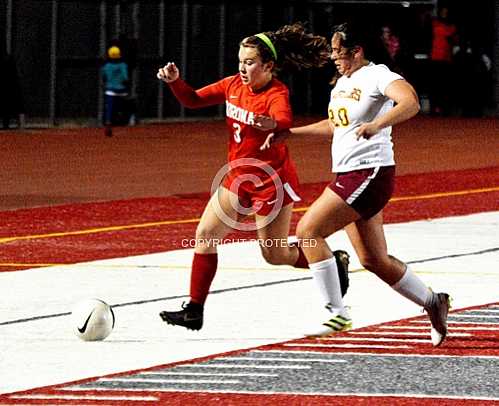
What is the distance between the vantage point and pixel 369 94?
9914 millimetres

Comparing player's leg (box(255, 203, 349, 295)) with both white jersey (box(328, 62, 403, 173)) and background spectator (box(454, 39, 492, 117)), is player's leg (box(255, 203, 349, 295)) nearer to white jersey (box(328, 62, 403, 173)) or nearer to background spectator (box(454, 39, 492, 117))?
white jersey (box(328, 62, 403, 173))

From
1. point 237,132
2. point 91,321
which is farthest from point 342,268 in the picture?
point 91,321

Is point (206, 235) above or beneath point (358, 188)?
beneath

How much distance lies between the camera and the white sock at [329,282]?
10.1 metres

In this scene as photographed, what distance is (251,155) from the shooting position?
1045 centimetres

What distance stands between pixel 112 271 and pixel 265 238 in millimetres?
2974

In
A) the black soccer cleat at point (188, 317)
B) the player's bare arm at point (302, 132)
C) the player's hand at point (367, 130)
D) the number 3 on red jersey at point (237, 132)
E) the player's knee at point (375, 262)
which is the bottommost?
the black soccer cleat at point (188, 317)

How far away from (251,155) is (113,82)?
2203 centimetres

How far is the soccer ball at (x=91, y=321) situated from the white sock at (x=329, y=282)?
1.22 metres

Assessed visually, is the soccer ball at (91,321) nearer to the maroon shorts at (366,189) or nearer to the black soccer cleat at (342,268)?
the maroon shorts at (366,189)

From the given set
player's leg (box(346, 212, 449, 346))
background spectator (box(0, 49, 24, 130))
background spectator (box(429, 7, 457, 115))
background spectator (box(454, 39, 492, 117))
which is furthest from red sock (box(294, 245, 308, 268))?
background spectator (box(454, 39, 492, 117))

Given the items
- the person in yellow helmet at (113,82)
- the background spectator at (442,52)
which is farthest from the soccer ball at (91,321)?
the background spectator at (442,52)

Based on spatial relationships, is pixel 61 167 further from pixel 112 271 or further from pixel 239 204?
pixel 239 204

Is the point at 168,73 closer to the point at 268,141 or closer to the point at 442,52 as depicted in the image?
the point at 268,141
